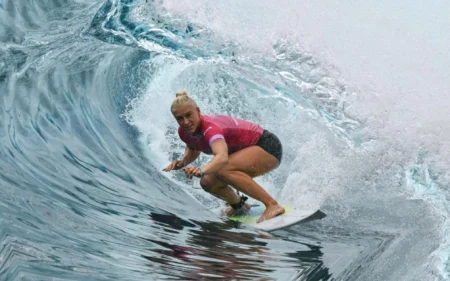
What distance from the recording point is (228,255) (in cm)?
412

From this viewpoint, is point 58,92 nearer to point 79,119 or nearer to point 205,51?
point 79,119

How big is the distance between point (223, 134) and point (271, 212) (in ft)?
2.00

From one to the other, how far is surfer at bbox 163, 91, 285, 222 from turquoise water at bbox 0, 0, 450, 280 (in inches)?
10.1

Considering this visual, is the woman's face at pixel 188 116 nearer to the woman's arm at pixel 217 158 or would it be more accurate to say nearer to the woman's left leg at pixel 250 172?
the woman's arm at pixel 217 158

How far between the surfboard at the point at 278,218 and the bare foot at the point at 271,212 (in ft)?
0.10

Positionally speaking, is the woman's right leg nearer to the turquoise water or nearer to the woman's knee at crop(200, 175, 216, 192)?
the woman's knee at crop(200, 175, 216, 192)

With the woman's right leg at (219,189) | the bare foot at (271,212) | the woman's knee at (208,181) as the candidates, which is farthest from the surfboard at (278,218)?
the woman's knee at (208,181)

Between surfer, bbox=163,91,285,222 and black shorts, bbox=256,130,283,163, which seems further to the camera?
black shorts, bbox=256,130,283,163

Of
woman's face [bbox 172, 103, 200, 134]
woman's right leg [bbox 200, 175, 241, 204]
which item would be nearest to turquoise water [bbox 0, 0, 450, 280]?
woman's right leg [bbox 200, 175, 241, 204]

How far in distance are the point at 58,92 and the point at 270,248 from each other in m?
3.27

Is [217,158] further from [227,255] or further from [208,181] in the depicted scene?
[227,255]

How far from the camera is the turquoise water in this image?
3963 millimetres

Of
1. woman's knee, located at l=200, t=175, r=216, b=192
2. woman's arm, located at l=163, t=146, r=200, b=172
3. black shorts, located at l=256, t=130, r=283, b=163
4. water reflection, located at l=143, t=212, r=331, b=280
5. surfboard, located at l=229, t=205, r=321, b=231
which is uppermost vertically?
black shorts, located at l=256, t=130, r=283, b=163

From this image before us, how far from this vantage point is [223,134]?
5090 millimetres
